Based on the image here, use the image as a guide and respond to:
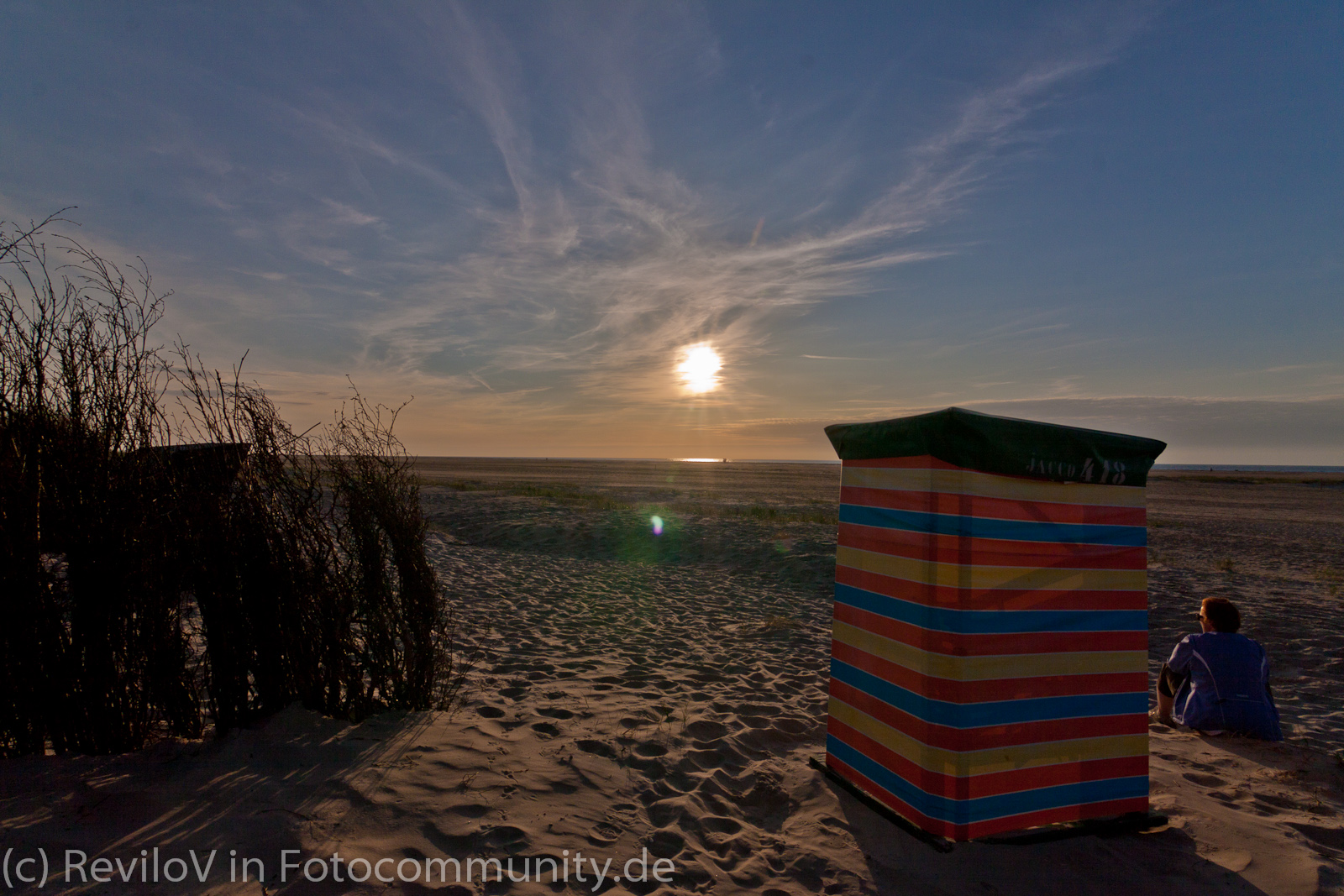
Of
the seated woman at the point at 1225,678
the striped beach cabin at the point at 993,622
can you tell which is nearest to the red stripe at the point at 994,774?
the striped beach cabin at the point at 993,622

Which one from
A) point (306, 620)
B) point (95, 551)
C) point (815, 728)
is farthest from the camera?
point (815, 728)

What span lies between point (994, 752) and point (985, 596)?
776 millimetres

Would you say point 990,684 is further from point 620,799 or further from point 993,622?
point 620,799

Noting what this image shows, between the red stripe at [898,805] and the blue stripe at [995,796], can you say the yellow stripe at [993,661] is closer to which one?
the blue stripe at [995,796]

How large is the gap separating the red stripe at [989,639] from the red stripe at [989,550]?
350 millimetres

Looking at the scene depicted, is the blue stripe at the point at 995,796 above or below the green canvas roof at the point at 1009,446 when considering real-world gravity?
below

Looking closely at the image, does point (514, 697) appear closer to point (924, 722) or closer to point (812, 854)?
point (812, 854)

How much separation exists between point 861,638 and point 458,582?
26.2 ft

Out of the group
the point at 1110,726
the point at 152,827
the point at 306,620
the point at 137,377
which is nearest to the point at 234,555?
the point at 306,620

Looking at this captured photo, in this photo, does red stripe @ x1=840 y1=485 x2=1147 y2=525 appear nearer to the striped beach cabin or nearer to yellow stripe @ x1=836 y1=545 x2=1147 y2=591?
the striped beach cabin

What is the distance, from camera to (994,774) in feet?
9.59

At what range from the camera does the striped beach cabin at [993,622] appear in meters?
2.86

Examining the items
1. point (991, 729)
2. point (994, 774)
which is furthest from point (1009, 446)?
point (994, 774)

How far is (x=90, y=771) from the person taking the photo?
2.94m
